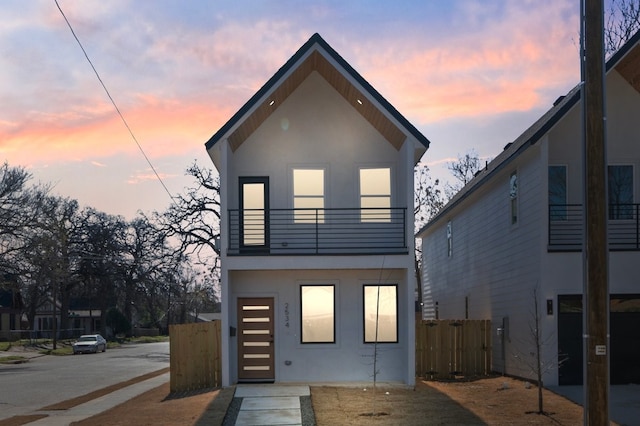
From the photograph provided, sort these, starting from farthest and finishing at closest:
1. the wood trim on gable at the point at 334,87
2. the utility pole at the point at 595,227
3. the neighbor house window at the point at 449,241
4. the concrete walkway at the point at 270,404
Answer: the neighbor house window at the point at 449,241
the wood trim on gable at the point at 334,87
the concrete walkway at the point at 270,404
the utility pole at the point at 595,227

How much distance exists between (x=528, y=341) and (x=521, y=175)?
4391 mm

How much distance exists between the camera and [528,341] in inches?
826

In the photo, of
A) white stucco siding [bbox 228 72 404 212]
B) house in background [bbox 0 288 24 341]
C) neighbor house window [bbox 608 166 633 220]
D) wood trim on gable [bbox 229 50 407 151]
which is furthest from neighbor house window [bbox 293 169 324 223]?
house in background [bbox 0 288 24 341]

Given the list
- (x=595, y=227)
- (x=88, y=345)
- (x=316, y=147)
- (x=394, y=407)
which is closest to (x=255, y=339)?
(x=316, y=147)

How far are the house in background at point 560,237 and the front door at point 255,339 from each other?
6.54m

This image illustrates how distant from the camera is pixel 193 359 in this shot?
20891 millimetres

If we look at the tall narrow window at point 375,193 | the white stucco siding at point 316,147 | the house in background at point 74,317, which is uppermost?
the white stucco siding at point 316,147

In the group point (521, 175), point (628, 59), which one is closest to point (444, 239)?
point (521, 175)

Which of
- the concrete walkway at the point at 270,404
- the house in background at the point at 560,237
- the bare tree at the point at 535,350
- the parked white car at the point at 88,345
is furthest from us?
the parked white car at the point at 88,345

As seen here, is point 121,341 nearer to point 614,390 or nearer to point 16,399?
point 16,399

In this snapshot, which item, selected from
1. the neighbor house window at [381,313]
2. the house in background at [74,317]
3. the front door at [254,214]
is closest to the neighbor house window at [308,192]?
the front door at [254,214]

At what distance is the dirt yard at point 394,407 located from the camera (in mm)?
14867

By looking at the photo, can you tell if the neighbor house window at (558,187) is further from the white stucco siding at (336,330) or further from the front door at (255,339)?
the front door at (255,339)

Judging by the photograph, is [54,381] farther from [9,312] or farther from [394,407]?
[9,312]
